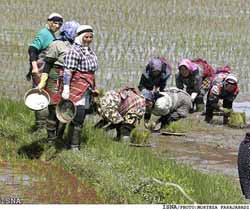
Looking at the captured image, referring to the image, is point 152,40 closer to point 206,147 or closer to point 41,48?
point 206,147

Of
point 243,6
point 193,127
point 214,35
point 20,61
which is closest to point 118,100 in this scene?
point 193,127

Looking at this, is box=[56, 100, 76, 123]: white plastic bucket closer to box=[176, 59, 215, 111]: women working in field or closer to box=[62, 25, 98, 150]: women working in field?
box=[62, 25, 98, 150]: women working in field

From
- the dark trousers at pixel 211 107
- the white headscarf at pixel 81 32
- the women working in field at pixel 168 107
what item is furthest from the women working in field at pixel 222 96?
the white headscarf at pixel 81 32

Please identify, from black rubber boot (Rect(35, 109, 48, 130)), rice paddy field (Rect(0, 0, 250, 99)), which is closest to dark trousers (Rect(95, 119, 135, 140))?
black rubber boot (Rect(35, 109, 48, 130))

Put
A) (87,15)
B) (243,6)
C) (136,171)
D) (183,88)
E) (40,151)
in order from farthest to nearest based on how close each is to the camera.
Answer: (243,6) < (87,15) < (183,88) < (40,151) < (136,171)

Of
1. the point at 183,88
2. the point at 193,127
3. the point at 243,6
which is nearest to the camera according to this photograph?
the point at 193,127

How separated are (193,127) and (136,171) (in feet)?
12.2

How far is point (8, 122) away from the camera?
830 cm

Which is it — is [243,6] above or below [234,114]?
above

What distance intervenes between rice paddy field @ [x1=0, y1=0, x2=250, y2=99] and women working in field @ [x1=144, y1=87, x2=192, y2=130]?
238cm

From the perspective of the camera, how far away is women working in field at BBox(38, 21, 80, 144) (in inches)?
307

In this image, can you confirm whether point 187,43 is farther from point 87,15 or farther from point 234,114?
point 234,114

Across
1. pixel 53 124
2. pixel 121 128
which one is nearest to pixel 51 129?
pixel 53 124

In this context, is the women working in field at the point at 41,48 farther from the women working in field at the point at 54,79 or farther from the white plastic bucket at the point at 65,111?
the white plastic bucket at the point at 65,111
